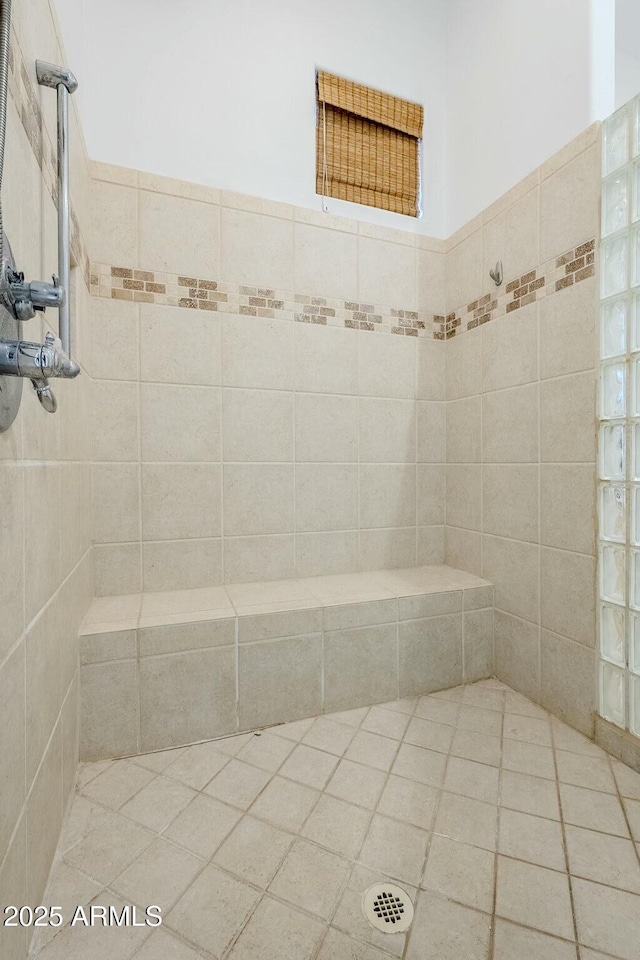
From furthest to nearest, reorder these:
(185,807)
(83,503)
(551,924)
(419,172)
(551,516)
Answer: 1. (419,172)
2. (551,516)
3. (83,503)
4. (185,807)
5. (551,924)

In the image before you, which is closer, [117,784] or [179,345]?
[117,784]

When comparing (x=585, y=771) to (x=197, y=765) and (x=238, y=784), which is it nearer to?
(x=238, y=784)

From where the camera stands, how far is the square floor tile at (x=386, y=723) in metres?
1.41

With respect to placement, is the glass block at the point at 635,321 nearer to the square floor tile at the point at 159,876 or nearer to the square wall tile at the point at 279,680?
the square wall tile at the point at 279,680

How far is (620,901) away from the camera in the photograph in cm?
85

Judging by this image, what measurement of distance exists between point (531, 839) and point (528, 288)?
1633 mm

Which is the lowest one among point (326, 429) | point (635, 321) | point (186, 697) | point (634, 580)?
point (186, 697)

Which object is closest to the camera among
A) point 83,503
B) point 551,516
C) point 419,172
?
point 83,503

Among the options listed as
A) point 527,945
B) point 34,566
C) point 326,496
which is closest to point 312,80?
point 326,496

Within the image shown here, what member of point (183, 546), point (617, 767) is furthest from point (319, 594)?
point (617, 767)

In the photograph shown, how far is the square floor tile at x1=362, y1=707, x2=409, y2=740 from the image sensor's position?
4.63ft

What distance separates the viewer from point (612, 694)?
1.31 m

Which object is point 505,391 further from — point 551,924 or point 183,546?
point 551,924

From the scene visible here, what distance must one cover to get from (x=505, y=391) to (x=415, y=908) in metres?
1.53
